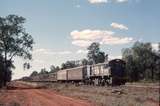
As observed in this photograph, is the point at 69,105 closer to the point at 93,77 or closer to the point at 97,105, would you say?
the point at 97,105

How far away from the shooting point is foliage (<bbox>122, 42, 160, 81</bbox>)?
95.6m

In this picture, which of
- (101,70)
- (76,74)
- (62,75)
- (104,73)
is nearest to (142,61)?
(62,75)

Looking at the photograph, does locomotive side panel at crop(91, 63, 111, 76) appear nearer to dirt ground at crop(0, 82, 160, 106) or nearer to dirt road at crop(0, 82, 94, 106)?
dirt ground at crop(0, 82, 160, 106)

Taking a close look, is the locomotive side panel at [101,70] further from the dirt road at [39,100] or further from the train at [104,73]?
the dirt road at [39,100]

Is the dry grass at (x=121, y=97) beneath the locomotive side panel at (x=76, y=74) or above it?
beneath

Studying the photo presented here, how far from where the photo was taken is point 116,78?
49.7 meters

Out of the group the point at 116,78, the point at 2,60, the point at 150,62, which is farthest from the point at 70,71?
the point at 150,62

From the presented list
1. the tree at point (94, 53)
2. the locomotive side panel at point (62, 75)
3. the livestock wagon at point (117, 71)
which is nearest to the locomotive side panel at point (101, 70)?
the livestock wagon at point (117, 71)

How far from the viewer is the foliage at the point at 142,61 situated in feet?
314

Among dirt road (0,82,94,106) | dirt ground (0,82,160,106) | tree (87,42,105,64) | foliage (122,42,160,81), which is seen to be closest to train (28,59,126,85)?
dirt ground (0,82,160,106)

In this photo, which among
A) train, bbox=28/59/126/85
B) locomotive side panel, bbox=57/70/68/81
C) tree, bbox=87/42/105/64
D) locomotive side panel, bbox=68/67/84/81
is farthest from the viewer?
tree, bbox=87/42/105/64

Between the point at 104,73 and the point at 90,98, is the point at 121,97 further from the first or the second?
the point at 104,73

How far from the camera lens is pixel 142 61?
331 ft

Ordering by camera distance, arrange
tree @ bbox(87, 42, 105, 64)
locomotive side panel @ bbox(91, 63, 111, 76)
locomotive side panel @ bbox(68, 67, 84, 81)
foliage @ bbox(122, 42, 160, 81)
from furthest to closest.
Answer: tree @ bbox(87, 42, 105, 64)
foliage @ bbox(122, 42, 160, 81)
locomotive side panel @ bbox(68, 67, 84, 81)
locomotive side panel @ bbox(91, 63, 111, 76)
